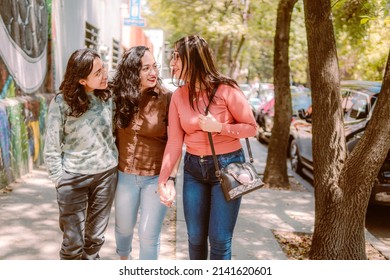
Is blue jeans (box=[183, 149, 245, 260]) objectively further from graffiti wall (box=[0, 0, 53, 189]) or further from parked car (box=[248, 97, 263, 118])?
parked car (box=[248, 97, 263, 118])

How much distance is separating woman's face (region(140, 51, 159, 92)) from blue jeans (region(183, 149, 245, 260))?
0.55 m

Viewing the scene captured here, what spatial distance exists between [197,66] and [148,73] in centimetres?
40

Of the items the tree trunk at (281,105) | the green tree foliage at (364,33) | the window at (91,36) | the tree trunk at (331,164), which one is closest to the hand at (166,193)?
the tree trunk at (331,164)

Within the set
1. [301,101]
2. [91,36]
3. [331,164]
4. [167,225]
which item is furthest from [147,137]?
[91,36]

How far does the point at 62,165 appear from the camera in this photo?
3.43 metres

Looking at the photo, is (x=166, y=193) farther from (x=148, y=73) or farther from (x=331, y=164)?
(x=331, y=164)

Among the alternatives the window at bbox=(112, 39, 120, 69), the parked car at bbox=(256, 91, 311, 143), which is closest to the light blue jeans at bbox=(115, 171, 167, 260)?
the parked car at bbox=(256, 91, 311, 143)

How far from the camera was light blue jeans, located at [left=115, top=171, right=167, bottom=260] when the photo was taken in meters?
3.53

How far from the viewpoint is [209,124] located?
312 centimetres

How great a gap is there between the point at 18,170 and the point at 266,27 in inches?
580

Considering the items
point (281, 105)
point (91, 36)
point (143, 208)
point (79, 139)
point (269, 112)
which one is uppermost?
point (91, 36)

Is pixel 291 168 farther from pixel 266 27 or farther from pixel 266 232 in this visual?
pixel 266 27

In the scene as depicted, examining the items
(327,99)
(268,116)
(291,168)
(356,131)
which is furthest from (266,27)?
(327,99)

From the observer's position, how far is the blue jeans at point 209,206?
3326mm
